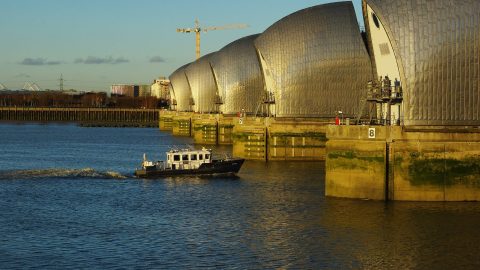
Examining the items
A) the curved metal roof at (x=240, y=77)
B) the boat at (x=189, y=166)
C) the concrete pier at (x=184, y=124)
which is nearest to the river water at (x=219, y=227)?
the boat at (x=189, y=166)

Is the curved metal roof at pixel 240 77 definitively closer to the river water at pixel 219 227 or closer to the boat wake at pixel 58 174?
the boat wake at pixel 58 174

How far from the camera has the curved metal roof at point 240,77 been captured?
105m

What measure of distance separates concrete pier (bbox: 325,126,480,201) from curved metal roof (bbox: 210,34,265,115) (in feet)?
181

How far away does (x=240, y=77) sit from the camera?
10800 cm

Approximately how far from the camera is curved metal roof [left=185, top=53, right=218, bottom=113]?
441 ft

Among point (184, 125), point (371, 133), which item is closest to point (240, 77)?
point (184, 125)

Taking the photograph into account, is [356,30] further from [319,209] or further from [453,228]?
[453,228]

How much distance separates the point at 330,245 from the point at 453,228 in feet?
22.3

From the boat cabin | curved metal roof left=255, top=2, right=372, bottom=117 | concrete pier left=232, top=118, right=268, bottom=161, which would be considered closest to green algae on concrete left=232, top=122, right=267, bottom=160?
concrete pier left=232, top=118, right=268, bottom=161

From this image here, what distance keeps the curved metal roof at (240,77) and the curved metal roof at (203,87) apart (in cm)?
1729

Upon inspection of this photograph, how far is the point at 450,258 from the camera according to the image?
114 ft

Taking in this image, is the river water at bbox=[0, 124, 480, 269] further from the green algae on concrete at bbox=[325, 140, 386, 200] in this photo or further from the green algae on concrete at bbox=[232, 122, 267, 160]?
the green algae on concrete at bbox=[232, 122, 267, 160]

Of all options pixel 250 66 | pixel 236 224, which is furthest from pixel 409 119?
pixel 250 66

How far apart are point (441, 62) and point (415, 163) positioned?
6.89 meters
